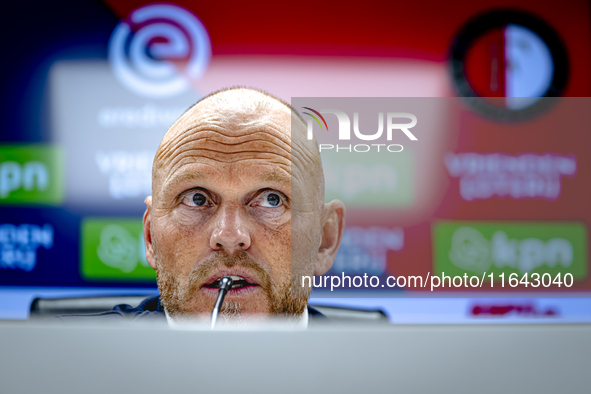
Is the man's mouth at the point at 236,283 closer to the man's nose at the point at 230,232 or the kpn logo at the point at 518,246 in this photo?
the man's nose at the point at 230,232

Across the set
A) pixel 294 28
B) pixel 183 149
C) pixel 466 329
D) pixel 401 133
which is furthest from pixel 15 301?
pixel 466 329

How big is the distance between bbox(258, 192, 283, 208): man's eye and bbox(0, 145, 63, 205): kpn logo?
1548 millimetres

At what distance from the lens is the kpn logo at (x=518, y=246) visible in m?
2.02

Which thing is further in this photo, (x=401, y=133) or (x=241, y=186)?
(x=241, y=186)

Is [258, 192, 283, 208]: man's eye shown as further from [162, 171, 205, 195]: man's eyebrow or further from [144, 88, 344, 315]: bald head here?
[162, 171, 205, 195]: man's eyebrow

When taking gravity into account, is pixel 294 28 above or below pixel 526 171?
above

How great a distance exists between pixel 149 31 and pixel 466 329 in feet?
7.14

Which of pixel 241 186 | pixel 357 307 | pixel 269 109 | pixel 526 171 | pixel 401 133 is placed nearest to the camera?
pixel 401 133

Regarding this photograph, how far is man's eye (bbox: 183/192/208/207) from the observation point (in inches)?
39.8

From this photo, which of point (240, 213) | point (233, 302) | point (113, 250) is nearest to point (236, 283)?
point (233, 302)

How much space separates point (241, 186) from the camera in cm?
98

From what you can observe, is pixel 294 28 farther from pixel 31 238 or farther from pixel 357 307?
pixel 31 238

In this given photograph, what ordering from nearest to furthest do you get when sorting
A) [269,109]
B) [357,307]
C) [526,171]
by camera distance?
1. [269,109]
2. [357,307]
3. [526,171]

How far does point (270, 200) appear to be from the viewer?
100cm
